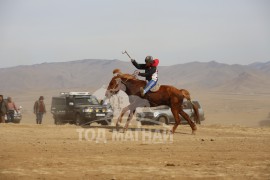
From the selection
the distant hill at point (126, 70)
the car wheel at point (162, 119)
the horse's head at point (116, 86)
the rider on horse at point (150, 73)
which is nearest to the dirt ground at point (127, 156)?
the horse's head at point (116, 86)

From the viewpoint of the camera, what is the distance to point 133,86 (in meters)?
20.5

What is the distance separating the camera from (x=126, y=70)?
182 m

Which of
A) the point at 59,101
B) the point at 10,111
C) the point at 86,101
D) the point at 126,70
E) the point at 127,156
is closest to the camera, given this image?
the point at 127,156

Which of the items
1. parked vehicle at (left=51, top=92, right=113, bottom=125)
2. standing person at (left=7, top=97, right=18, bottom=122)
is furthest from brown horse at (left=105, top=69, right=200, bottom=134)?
standing person at (left=7, top=97, right=18, bottom=122)

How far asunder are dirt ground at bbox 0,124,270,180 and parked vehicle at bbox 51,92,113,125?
7.78 m

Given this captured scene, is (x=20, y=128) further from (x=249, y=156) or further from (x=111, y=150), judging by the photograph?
(x=249, y=156)

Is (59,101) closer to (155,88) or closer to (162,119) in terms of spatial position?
(162,119)

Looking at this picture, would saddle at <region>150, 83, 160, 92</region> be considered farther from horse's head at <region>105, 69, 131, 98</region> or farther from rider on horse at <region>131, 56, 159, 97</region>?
horse's head at <region>105, 69, 131, 98</region>

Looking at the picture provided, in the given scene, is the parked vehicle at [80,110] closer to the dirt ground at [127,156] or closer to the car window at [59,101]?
the car window at [59,101]

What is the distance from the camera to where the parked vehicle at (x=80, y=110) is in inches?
1113

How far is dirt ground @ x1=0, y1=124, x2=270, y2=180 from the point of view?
10.8m

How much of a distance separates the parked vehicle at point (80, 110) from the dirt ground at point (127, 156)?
7783mm

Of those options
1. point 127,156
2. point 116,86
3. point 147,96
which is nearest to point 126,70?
point 116,86

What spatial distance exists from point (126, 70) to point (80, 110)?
154159 mm
